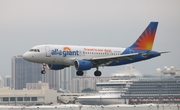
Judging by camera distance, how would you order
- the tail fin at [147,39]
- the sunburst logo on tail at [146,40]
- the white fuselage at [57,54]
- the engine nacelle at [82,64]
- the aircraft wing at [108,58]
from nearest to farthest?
the white fuselage at [57,54] < the engine nacelle at [82,64] < the aircraft wing at [108,58] < the tail fin at [147,39] < the sunburst logo on tail at [146,40]

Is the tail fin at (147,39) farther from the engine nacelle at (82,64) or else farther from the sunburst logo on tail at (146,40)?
the engine nacelle at (82,64)

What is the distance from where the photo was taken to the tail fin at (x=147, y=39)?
91.0 metres

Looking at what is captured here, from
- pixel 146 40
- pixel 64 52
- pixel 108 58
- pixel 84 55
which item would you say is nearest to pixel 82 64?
pixel 84 55

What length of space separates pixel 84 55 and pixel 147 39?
443 inches

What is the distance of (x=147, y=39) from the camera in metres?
92.5

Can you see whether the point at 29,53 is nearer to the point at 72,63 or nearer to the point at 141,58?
the point at 72,63

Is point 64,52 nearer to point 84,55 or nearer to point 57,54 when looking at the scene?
point 57,54

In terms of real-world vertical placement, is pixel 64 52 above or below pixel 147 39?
below

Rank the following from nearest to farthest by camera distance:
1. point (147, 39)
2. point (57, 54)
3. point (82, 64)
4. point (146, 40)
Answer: point (57, 54)
point (82, 64)
point (146, 40)
point (147, 39)

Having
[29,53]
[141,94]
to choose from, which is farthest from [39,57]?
[141,94]

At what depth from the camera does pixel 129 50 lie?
290 feet

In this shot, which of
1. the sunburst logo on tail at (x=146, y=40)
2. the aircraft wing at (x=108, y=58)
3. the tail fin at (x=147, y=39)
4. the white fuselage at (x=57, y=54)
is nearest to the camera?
the white fuselage at (x=57, y=54)

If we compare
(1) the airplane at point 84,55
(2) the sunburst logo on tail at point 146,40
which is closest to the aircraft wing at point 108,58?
(1) the airplane at point 84,55

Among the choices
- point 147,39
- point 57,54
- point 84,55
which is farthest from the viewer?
point 147,39
